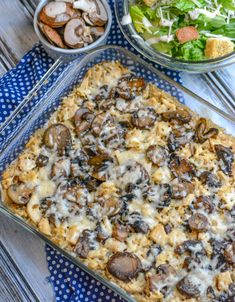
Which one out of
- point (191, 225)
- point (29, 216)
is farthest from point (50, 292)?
point (191, 225)

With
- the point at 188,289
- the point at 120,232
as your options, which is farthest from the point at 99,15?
the point at 188,289

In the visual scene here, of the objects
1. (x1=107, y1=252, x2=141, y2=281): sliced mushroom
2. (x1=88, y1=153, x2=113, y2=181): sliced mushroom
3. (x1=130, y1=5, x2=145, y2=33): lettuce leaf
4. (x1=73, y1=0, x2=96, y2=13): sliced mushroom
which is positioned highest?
(x1=73, y1=0, x2=96, y2=13): sliced mushroom

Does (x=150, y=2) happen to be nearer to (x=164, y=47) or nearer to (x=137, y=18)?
(x=137, y=18)

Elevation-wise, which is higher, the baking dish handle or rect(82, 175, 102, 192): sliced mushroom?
the baking dish handle

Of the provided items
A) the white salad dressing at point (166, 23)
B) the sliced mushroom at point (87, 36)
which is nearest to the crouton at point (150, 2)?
the white salad dressing at point (166, 23)

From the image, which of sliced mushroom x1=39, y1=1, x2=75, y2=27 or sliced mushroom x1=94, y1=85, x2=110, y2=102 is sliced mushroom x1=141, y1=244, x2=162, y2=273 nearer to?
sliced mushroom x1=94, y1=85, x2=110, y2=102

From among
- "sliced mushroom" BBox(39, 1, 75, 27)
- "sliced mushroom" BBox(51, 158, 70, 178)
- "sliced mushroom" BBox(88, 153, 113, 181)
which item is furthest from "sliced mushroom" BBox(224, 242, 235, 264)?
"sliced mushroom" BBox(39, 1, 75, 27)

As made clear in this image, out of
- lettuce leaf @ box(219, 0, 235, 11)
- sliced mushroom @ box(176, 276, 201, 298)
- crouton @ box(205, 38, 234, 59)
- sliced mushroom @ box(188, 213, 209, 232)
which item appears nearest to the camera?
sliced mushroom @ box(176, 276, 201, 298)
